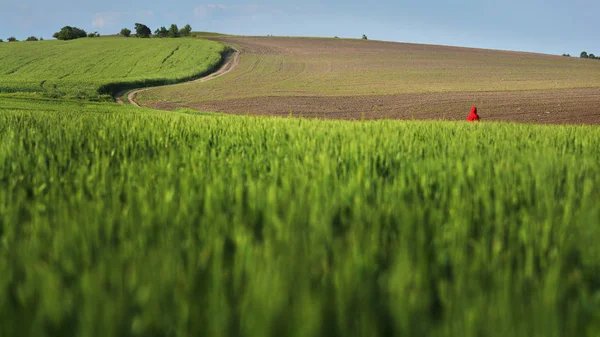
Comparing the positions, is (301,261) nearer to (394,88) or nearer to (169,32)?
(394,88)

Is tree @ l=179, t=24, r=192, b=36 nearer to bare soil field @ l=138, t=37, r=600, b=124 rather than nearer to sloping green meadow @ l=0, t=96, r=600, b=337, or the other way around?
bare soil field @ l=138, t=37, r=600, b=124

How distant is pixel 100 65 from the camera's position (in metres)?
41.1

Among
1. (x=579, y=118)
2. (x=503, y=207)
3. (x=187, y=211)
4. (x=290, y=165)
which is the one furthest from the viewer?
(x=579, y=118)

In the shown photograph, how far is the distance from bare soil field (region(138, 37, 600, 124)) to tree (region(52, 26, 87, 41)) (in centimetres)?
3533

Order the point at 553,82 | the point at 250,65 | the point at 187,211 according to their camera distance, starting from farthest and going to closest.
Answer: the point at 250,65 < the point at 553,82 < the point at 187,211

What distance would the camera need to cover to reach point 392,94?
A: 28.4 meters

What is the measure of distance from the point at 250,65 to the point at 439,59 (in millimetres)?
20119

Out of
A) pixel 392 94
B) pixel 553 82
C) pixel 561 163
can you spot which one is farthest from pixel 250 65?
pixel 561 163

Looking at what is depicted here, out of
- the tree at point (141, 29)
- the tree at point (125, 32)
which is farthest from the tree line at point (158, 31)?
the tree at point (125, 32)

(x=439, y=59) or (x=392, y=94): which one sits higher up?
(x=439, y=59)

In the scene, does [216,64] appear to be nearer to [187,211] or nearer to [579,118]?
[579,118]

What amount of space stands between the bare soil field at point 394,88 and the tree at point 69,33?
3533cm

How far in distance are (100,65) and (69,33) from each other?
37.7 meters

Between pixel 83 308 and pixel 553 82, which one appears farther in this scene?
pixel 553 82
